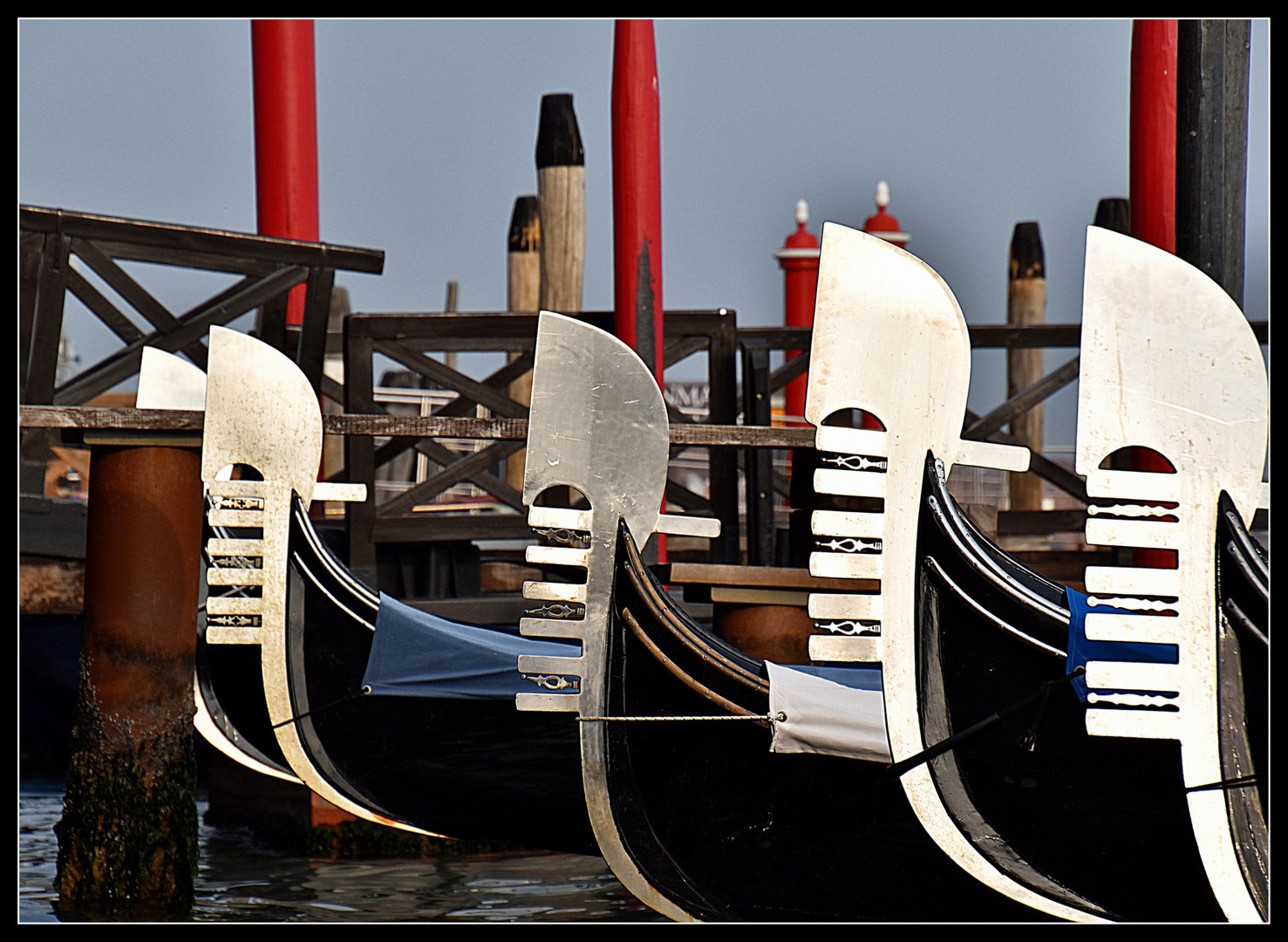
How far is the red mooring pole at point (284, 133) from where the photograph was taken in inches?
288

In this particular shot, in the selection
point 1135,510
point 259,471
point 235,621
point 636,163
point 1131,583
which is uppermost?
point 636,163

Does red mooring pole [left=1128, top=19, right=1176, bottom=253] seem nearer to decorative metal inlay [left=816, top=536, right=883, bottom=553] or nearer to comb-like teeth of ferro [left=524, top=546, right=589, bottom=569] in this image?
comb-like teeth of ferro [left=524, top=546, right=589, bottom=569]

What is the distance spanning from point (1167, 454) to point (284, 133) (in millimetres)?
5460

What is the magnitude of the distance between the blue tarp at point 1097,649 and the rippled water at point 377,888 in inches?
82.2

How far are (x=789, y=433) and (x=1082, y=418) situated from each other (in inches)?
69.9

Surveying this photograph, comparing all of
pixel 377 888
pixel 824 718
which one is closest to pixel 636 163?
pixel 377 888

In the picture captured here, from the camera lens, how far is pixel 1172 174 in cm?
533

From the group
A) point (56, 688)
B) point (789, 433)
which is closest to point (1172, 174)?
point (789, 433)

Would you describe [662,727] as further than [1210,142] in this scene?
No

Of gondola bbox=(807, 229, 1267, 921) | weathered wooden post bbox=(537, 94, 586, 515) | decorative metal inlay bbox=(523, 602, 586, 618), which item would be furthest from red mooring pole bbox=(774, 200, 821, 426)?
gondola bbox=(807, 229, 1267, 921)

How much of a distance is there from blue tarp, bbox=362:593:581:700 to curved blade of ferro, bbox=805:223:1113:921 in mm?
1349

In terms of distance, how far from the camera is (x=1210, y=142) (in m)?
3.98

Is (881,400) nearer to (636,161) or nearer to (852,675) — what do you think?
(852,675)

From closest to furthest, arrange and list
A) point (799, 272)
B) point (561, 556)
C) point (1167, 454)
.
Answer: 1. point (1167, 454)
2. point (561, 556)
3. point (799, 272)
